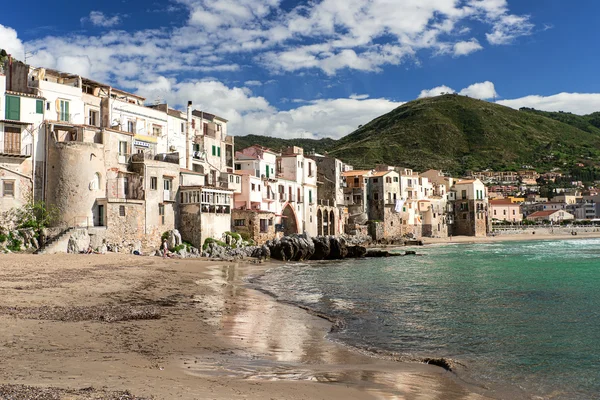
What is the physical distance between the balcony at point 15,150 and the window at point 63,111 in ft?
13.2

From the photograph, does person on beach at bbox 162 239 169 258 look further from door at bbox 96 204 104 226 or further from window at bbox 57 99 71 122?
window at bbox 57 99 71 122

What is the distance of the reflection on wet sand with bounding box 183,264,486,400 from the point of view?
404 inches

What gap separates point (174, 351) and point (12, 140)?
33586 millimetres

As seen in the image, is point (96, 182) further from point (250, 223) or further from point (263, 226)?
point (263, 226)

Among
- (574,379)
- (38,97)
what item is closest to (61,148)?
(38,97)

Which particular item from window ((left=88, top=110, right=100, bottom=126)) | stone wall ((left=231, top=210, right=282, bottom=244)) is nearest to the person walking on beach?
window ((left=88, top=110, right=100, bottom=126))

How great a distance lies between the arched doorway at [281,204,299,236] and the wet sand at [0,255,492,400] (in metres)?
47.5

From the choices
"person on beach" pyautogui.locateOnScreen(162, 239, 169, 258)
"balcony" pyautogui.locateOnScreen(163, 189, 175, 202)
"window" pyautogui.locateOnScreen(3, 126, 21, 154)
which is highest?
"window" pyautogui.locateOnScreen(3, 126, 21, 154)

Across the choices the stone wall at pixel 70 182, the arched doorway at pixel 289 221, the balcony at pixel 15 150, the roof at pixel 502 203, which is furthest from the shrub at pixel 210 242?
the roof at pixel 502 203

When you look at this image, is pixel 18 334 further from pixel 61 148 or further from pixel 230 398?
pixel 61 148

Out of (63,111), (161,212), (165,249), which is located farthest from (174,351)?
(161,212)

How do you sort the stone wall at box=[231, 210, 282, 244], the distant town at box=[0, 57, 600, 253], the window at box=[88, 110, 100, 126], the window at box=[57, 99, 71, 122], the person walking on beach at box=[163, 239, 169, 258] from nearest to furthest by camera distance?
1. the distant town at box=[0, 57, 600, 253]
2. the window at box=[57, 99, 71, 122]
3. the person walking on beach at box=[163, 239, 169, 258]
4. the window at box=[88, 110, 100, 126]
5. the stone wall at box=[231, 210, 282, 244]

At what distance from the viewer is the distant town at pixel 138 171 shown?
40.3 meters

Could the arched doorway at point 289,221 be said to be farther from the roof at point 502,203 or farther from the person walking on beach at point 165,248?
the roof at point 502,203
